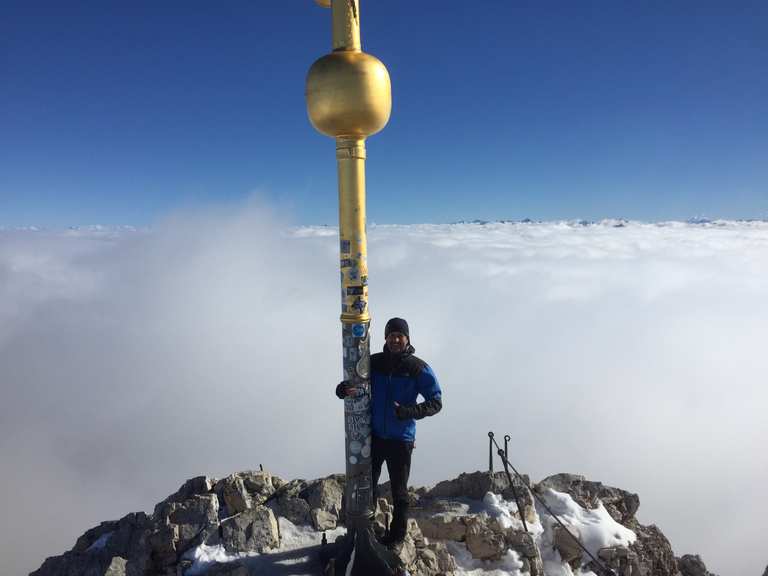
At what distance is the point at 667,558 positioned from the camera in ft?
27.0

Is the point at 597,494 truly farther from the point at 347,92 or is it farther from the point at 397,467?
the point at 347,92

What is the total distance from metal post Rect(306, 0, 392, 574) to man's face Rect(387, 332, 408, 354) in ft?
1.03

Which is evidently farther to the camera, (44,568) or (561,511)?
(561,511)

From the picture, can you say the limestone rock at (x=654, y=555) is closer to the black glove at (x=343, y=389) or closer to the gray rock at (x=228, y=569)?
the black glove at (x=343, y=389)

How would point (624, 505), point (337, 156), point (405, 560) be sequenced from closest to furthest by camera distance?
1. point (337, 156)
2. point (405, 560)
3. point (624, 505)

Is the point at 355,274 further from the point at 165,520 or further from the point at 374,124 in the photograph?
the point at 165,520

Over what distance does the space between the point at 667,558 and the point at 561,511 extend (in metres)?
1.92

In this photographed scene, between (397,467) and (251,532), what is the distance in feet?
8.50

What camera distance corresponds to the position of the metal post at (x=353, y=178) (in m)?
5.54

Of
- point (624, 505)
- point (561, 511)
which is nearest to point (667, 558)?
point (624, 505)

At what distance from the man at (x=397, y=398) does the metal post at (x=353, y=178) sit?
162mm

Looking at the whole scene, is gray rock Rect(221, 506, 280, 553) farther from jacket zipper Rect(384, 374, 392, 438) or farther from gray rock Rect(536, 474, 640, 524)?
gray rock Rect(536, 474, 640, 524)

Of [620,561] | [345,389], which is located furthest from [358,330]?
[620,561]

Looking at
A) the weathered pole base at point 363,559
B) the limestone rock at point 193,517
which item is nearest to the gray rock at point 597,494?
the weathered pole base at point 363,559
